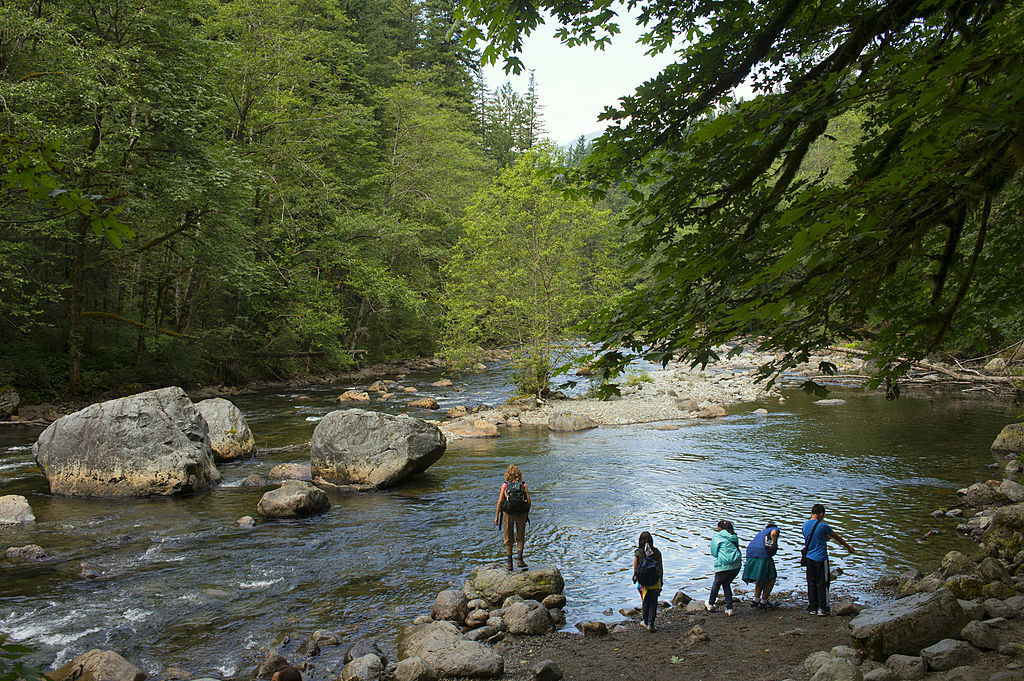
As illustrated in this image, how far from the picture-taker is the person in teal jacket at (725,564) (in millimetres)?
8445

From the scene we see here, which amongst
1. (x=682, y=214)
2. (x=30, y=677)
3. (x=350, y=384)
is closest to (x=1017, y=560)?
(x=682, y=214)

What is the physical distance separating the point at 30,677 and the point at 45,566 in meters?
9.37

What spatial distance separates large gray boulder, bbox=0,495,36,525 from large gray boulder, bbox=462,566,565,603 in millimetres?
8467

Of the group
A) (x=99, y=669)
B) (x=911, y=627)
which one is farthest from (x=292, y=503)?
(x=911, y=627)

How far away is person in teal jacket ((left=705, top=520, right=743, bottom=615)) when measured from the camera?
27.7ft

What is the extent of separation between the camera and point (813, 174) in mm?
4961

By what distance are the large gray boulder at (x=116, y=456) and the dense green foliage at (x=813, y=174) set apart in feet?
37.9

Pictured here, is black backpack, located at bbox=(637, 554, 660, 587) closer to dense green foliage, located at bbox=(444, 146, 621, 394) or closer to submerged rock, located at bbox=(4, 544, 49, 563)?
submerged rock, located at bbox=(4, 544, 49, 563)

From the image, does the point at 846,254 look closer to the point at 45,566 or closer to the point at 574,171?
the point at 574,171

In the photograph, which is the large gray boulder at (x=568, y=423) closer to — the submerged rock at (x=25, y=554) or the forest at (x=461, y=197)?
the forest at (x=461, y=197)

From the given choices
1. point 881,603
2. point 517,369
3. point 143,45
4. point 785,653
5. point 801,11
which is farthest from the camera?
point 517,369

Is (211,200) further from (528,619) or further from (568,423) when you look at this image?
(528,619)

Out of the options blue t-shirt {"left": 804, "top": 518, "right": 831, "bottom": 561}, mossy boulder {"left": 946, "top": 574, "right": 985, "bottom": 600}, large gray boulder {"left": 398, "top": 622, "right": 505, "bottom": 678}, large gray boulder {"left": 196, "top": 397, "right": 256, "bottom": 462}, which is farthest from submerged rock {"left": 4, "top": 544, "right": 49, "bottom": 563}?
mossy boulder {"left": 946, "top": 574, "right": 985, "bottom": 600}

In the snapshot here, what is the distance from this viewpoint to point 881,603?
27.3ft
